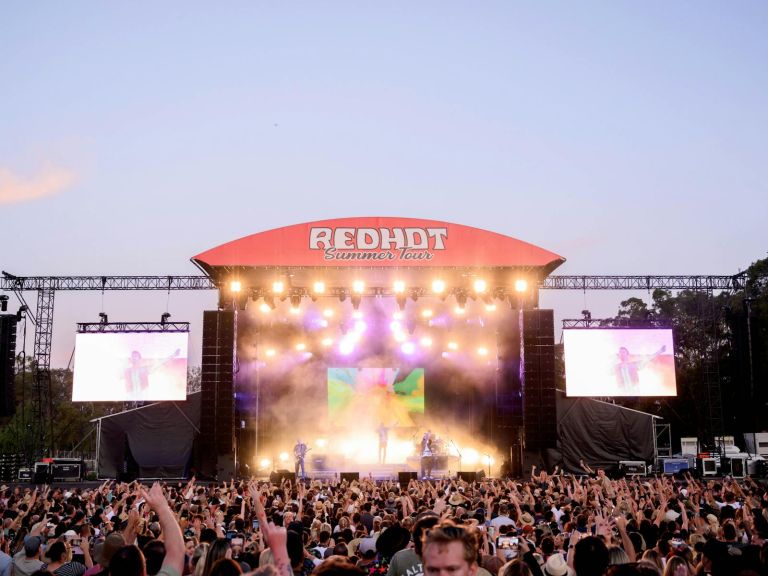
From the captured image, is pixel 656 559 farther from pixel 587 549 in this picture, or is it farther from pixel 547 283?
pixel 547 283

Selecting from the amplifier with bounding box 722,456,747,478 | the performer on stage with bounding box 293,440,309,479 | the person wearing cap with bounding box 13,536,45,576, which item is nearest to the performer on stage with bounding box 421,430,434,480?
the performer on stage with bounding box 293,440,309,479

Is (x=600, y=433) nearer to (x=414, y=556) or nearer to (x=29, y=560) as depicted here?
(x=29, y=560)

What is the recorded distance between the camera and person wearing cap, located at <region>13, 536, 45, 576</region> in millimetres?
7164

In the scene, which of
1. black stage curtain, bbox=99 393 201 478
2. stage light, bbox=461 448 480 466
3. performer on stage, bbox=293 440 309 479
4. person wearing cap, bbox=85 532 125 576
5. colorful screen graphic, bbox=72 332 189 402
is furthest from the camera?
stage light, bbox=461 448 480 466

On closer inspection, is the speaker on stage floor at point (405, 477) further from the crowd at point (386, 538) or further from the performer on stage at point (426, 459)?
the crowd at point (386, 538)

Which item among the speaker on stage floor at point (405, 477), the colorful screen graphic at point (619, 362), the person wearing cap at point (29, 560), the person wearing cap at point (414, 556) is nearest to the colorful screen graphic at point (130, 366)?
the speaker on stage floor at point (405, 477)

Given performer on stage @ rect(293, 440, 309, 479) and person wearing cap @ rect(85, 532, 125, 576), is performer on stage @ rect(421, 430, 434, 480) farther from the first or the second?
person wearing cap @ rect(85, 532, 125, 576)

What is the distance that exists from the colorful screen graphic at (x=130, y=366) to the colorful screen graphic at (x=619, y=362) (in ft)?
50.3

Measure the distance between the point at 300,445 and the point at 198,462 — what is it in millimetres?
4272

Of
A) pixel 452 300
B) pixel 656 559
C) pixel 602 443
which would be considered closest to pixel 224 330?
pixel 452 300

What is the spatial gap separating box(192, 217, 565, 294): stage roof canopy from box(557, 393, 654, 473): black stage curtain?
345 inches

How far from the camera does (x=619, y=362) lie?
31344 millimetres

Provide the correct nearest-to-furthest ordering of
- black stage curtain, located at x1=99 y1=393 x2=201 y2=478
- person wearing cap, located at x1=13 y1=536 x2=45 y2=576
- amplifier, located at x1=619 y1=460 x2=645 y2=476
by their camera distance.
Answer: person wearing cap, located at x1=13 y1=536 x2=45 y2=576 → amplifier, located at x1=619 y1=460 x2=645 y2=476 → black stage curtain, located at x1=99 y1=393 x2=201 y2=478

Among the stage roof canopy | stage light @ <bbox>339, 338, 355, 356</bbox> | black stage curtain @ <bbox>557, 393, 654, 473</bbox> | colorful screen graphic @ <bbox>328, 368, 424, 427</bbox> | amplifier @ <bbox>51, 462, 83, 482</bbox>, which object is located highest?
the stage roof canopy
